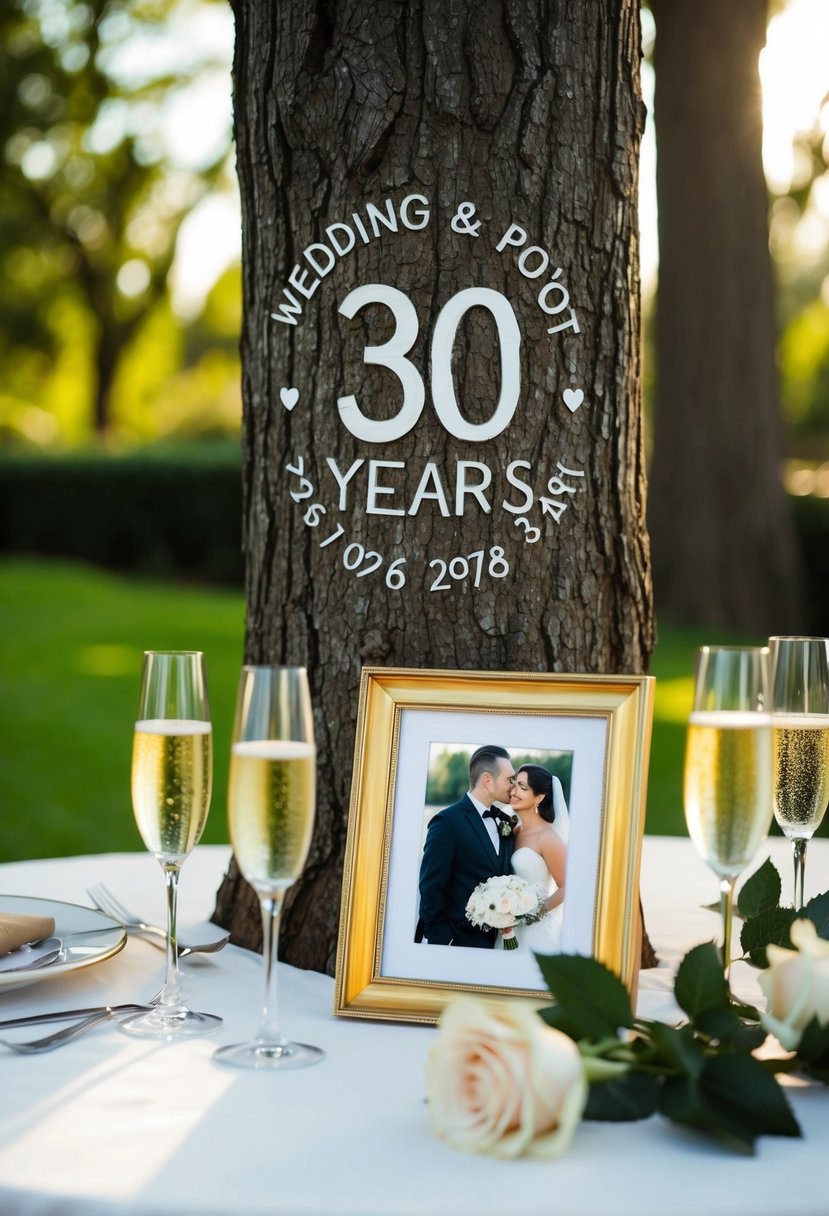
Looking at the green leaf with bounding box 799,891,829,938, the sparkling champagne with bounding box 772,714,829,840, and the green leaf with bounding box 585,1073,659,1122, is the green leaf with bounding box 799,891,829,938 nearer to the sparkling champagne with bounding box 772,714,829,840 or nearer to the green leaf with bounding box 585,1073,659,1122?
the sparkling champagne with bounding box 772,714,829,840

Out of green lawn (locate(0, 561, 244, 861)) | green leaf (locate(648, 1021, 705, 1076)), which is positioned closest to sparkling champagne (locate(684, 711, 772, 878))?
green leaf (locate(648, 1021, 705, 1076))

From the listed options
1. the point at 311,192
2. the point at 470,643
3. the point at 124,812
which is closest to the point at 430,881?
the point at 470,643

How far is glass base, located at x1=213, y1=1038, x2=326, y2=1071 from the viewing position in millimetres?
1410

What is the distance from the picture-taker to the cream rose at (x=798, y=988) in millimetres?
1268

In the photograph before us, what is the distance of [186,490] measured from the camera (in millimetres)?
14250

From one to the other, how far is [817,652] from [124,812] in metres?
5.44

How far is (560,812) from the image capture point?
5.43 ft

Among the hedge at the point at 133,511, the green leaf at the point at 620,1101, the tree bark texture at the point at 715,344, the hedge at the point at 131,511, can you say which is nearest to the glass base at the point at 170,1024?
the green leaf at the point at 620,1101

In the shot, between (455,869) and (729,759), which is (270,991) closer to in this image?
(455,869)

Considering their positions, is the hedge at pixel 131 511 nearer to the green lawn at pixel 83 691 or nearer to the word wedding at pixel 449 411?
the green lawn at pixel 83 691

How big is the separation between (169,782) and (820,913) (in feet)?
2.52

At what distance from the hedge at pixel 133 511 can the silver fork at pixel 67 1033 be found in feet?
39.5

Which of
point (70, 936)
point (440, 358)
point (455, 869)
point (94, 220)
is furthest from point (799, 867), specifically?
point (94, 220)

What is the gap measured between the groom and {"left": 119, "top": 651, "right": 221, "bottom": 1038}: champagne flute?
30 centimetres
